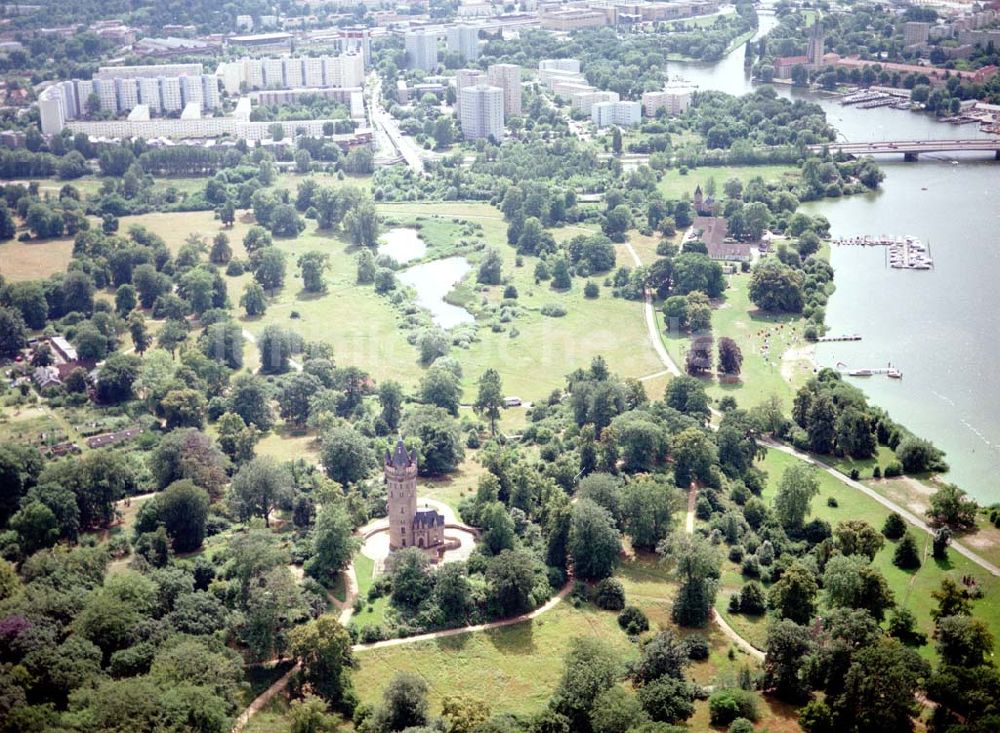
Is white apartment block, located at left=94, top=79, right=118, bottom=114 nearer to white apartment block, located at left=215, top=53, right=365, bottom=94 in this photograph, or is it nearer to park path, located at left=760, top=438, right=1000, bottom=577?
white apartment block, located at left=215, top=53, right=365, bottom=94

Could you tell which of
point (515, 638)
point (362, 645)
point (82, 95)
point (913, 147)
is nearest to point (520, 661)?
point (515, 638)

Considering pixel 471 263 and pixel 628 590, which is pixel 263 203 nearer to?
pixel 471 263

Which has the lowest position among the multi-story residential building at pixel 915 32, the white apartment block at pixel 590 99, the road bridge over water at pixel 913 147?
the road bridge over water at pixel 913 147

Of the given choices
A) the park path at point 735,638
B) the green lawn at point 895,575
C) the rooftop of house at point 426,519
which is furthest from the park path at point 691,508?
the rooftop of house at point 426,519

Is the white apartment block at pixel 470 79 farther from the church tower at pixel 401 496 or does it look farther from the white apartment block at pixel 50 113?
the church tower at pixel 401 496

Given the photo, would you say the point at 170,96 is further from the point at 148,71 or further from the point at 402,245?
the point at 402,245

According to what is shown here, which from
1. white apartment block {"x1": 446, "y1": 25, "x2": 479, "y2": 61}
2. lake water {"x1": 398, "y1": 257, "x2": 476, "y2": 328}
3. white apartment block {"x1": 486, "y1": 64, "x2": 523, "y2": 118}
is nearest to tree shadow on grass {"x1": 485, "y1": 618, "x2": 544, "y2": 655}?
lake water {"x1": 398, "y1": 257, "x2": 476, "y2": 328}
